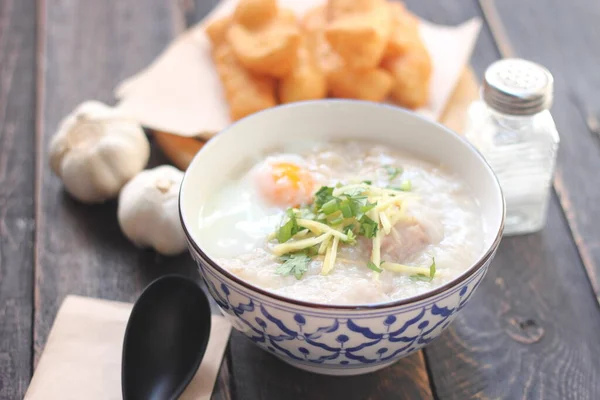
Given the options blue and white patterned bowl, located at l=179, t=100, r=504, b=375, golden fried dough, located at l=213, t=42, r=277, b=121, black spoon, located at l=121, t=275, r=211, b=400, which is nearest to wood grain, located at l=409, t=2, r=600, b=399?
blue and white patterned bowl, located at l=179, t=100, r=504, b=375

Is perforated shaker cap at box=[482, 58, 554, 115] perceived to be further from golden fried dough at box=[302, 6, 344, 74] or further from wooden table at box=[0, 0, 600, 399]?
golden fried dough at box=[302, 6, 344, 74]

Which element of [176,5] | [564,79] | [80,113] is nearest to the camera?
[80,113]

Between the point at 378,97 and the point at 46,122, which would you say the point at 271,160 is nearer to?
the point at 378,97

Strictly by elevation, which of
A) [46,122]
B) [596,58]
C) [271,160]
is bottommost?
[596,58]

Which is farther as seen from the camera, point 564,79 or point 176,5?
point 176,5

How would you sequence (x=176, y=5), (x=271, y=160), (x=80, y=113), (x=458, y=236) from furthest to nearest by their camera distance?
(x=176, y=5)
(x=80, y=113)
(x=271, y=160)
(x=458, y=236)

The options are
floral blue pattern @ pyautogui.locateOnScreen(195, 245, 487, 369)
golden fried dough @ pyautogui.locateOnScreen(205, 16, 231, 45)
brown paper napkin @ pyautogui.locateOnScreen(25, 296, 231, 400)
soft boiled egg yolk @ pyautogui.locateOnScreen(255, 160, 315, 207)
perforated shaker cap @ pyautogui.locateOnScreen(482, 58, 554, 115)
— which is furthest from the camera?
golden fried dough @ pyautogui.locateOnScreen(205, 16, 231, 45)

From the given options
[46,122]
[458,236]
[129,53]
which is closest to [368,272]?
[458,236]
